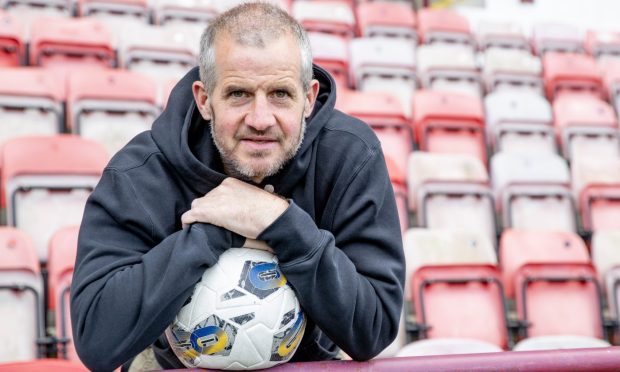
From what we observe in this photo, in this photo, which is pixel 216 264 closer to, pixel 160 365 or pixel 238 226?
pixel 238 226

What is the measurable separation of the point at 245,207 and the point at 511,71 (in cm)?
282

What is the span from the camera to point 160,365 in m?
0.97

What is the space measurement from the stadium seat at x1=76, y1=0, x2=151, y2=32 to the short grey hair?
2.35 metres

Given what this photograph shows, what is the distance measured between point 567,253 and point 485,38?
6.70 ft

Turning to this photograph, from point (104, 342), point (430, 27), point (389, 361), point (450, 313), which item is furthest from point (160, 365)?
point (430, 27)

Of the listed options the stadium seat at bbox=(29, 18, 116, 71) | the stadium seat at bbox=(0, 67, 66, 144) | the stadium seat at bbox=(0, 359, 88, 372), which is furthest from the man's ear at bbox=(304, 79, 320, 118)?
the stadium seat at bbox=(29, 18, 116, 71)

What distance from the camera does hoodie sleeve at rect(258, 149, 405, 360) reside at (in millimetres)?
766

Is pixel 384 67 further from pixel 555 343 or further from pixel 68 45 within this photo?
pixel 555 343

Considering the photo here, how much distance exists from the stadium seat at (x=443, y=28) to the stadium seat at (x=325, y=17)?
1.42ft

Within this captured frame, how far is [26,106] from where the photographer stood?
214cm

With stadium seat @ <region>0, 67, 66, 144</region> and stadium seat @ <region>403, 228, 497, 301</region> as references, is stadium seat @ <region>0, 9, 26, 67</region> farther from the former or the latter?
stadium seat @ <region>403, 228, 497, 301</region>

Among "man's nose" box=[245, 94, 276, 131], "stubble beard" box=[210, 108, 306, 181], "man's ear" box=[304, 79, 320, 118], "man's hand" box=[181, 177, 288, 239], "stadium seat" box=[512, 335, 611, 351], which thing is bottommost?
"stadium seat" box=[512, 335, 611, 351]

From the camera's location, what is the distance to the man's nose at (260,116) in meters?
0.80

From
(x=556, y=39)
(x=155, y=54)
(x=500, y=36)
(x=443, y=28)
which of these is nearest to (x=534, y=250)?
(x=155, y=54)
